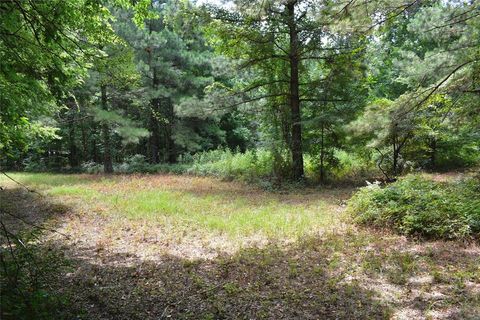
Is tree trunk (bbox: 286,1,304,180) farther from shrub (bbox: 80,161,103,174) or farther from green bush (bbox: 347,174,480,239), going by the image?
shrub (bbox: 80,161,103,174)

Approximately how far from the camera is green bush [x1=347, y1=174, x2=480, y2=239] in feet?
21.1

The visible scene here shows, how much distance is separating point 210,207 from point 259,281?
4.88 meters

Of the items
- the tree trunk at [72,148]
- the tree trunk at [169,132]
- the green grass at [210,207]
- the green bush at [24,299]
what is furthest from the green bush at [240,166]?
the green bush at [24,299]

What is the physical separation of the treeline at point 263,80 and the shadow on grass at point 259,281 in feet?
8.53

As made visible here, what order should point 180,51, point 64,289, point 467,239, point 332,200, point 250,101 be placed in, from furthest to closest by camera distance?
point 180,51 < point 250,101 < point 332,200 < point 467,239 < point 64,289

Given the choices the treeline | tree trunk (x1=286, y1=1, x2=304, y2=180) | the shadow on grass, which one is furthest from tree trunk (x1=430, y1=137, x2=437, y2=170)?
the shadow on grass

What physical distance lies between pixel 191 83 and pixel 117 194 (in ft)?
36.1

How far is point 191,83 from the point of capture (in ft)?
69.6

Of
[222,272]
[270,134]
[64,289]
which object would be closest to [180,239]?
[222,272]

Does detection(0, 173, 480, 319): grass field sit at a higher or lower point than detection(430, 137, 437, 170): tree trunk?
lower

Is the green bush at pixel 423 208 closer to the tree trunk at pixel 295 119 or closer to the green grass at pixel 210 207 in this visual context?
the green grass at pixel 210 207

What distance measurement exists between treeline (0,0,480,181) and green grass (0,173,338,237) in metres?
2.43

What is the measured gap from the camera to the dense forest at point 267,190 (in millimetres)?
4477

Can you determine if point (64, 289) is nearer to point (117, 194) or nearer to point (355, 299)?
point (355, 299)
